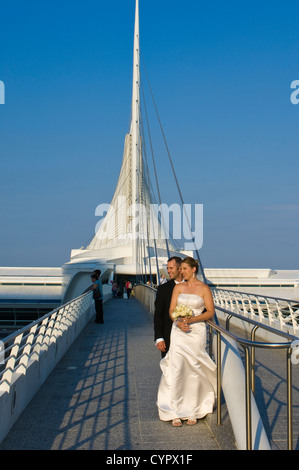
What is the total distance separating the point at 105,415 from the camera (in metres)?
5.16

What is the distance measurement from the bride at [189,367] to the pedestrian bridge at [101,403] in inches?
5.0

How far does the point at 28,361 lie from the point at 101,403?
3.23ft

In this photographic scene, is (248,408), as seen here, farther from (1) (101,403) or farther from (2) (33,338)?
(2) (33,338)

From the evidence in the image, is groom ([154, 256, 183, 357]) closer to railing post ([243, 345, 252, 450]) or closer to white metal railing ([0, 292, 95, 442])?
white metal railing ([0, 292, 95, 442])

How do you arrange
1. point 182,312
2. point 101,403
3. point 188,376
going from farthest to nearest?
point 101,403 → point 188,376 → point 182,312

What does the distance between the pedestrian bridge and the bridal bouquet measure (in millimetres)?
551

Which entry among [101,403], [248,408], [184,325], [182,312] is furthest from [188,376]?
[101,403]

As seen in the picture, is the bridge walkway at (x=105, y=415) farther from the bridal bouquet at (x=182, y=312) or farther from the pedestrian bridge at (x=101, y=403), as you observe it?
the bridal bouquet at (x=182, y=312)

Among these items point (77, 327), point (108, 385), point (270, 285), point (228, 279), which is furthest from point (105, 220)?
point (108, 385)

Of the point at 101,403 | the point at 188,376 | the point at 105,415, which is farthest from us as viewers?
the point at 101,403

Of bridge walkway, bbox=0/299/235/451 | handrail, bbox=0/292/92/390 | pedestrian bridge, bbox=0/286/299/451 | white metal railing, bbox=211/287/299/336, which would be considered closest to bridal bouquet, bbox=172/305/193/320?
pedestrian bridge, bbox=0/286/299/451

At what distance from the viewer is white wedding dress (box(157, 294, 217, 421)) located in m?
4.80

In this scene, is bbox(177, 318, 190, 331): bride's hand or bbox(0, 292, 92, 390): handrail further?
bbox(0, 292, 92, 390): handrail

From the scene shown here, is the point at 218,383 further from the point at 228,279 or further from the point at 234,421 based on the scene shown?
the point at 228,279
